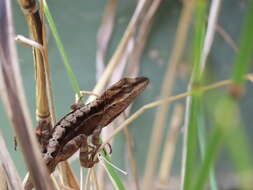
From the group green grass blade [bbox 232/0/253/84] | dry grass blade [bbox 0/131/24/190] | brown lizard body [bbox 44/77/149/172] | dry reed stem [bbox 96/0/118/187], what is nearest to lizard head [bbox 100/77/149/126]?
brown lizard body [bbox 44/77/149/172]

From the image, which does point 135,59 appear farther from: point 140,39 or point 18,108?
point 18,108

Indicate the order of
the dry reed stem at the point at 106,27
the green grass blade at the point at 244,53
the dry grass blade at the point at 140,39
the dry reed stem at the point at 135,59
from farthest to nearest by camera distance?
the dry reed stem at the point at 106,27, the dry grass blade at the point at 140,39, the dry reed stem at the point at 135,59, the green grass blade at the point at 244,53

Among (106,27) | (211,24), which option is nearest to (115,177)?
(211,24)

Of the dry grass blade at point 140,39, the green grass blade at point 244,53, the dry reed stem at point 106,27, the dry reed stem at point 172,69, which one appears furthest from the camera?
the dry reed stem at point 106,27

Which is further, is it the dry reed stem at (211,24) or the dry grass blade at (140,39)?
the dry grass blade at (140,39)

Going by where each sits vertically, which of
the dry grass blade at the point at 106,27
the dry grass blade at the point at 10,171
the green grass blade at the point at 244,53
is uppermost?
the dry grass blade at the point at 106,27

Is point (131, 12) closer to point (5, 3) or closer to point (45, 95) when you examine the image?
point (45, 95)

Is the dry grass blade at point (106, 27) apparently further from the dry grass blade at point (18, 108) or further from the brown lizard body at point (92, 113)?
the dry grass blade at point (18, 108)

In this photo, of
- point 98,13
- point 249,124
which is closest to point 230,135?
point 98,13

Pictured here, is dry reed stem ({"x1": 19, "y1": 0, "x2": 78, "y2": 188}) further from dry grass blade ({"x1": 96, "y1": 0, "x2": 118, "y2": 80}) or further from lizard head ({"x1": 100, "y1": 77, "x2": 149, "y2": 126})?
dry grass blade ({"x1": 96, "y1": 0, "x2": 118, "y2": 80})

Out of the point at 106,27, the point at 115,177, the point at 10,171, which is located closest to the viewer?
the point at 10,171

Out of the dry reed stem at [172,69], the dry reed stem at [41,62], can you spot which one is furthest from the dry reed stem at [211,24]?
the dry reed stem at [41,62]
